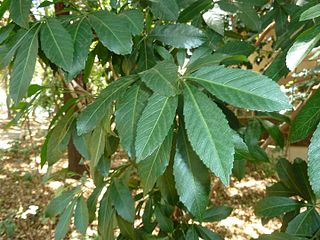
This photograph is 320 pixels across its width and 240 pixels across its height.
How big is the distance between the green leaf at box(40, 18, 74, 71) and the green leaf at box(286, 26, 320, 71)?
309mm

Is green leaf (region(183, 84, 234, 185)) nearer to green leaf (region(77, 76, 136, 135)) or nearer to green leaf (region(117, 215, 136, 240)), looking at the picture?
→ green leaf (region(77, 76, 136, 135))

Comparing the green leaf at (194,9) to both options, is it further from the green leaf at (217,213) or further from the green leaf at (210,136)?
the green leaf at (217,213)

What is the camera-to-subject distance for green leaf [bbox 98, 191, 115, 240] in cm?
78

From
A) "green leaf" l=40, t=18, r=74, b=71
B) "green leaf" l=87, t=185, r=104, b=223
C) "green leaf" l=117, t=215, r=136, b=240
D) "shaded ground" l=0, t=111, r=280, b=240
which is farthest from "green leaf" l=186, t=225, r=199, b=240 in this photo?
"shaded ground" l=0, t=111, r=280, b=240

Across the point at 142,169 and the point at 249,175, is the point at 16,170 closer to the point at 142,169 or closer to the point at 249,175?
the point at 249,175

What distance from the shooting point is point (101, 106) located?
0.49m

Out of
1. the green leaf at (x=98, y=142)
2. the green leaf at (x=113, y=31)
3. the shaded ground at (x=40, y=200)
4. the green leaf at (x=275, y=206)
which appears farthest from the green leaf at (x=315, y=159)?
the shaded ground at (x=40, y=200)

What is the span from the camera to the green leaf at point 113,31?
521 mm

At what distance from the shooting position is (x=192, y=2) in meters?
0.74

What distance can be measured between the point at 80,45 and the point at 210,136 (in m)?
0.29

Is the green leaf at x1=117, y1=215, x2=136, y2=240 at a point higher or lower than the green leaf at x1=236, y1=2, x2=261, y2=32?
lower

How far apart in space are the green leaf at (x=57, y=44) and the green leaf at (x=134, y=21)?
10 cm

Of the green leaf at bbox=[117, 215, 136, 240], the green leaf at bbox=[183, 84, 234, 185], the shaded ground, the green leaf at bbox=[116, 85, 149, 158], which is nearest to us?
the green leaf at bbox=[183, 84, 234, 185]

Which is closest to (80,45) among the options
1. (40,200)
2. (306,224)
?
(306,224)
